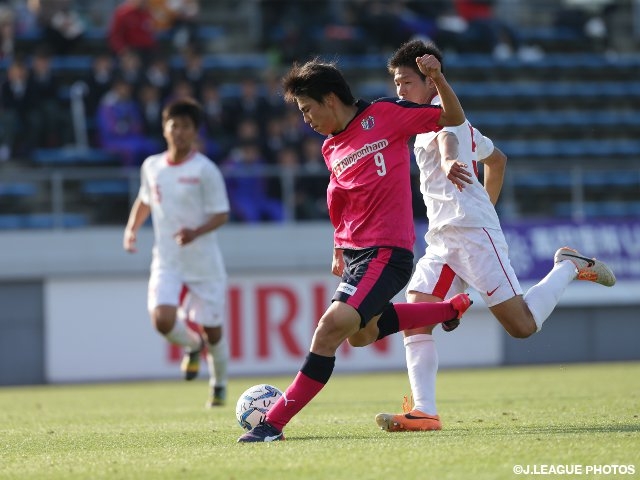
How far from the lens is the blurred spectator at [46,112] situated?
17.5 metres

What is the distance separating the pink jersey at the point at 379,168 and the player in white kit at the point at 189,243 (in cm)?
396

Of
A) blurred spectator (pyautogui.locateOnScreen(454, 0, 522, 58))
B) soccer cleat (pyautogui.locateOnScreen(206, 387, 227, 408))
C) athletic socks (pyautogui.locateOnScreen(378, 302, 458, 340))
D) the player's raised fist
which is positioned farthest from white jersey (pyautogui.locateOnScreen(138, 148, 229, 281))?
blurred spectator (pyautogui.locateOnScreen(454, 0, 522, 58))

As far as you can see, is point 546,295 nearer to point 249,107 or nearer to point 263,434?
point 263,434

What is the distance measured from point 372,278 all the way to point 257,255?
11.0 metres

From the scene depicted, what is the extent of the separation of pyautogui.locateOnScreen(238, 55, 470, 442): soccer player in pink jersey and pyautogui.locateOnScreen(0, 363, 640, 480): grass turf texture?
458mm

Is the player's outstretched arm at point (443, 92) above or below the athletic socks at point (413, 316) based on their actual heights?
above

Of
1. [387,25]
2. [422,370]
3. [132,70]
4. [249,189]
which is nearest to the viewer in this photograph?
[422,370]

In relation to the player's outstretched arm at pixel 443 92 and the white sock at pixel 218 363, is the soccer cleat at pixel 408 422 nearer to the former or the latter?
the player's outstretched arm at pixel 443 92

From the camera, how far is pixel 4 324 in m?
16.9

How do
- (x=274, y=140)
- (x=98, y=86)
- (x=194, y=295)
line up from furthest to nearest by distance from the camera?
(x=274, y=140), (x=98, y=86), (x=194, y=295)

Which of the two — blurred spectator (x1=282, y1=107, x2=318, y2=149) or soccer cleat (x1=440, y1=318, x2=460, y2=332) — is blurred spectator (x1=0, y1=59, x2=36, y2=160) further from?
soccer cleat (x1=440, y1=318, x2=460, y2=332)

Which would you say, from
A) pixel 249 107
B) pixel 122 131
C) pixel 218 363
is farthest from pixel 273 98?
pixel 218 363

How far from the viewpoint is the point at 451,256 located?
7465mm

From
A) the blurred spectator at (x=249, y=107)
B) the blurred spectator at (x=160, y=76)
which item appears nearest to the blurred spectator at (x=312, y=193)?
the blurred spectator at (x=249, y=107)
